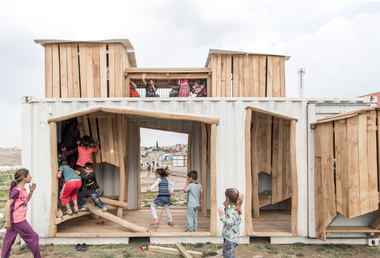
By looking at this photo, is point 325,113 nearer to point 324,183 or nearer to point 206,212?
point 324,183

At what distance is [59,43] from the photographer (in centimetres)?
807

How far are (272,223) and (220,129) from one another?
132 inches

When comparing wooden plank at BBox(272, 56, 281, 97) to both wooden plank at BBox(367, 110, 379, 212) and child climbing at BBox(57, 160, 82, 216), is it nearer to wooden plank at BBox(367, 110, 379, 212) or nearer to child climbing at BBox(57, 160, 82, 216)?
wooden plank at BBox(367, 110, 379, 212)

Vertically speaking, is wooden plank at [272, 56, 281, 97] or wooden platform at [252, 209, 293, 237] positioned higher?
wooden plank at [272, 56, 281, 97]

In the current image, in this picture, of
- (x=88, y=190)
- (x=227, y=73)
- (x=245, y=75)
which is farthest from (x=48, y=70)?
(x=245, y=75)

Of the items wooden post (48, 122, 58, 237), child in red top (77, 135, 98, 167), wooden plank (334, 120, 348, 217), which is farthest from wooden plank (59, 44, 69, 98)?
wooden plank (334, 120, 348, 217)

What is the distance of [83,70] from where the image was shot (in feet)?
26.4

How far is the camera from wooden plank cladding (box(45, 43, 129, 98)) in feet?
26.2

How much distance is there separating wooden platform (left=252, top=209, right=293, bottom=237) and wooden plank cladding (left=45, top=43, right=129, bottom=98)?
5.75m

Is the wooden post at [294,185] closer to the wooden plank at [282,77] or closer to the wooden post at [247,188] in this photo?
the wooden post at [247,188]

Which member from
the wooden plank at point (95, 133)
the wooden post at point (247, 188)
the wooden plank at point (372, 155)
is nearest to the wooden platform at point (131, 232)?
the wooden post at point (247, 188)

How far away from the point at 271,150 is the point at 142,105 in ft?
15.8

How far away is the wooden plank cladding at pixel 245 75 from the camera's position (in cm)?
838

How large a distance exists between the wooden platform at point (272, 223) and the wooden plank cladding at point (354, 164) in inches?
49.3
